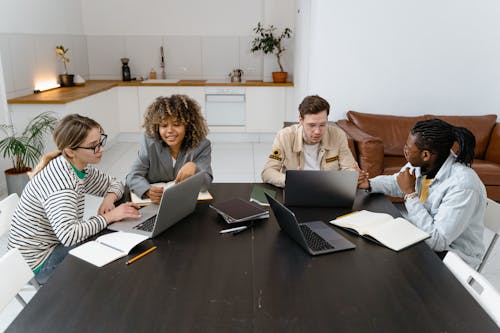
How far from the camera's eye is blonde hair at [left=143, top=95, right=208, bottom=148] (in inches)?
89.6

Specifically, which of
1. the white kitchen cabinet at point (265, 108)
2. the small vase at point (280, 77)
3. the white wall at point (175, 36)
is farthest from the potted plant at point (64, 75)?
the small vase at point (280, 77)

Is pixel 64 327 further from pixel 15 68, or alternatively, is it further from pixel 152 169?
pixel 15 68

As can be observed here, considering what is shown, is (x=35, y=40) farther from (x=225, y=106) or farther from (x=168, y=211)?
(x=168, y=211)

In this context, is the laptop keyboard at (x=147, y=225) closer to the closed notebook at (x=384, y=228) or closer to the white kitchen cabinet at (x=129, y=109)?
the closed notebook at (x=384, y=228)

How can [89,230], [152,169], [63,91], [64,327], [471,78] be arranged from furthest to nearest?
1. [63,91]
2. [471,78]
3. [152,169]
4. [89,230]
5. [64,327]

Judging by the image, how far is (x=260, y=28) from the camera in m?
6.29

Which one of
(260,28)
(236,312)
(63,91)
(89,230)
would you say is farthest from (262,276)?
(260,28)

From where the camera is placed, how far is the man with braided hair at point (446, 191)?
6.08 ft

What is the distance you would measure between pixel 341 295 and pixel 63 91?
4.64m

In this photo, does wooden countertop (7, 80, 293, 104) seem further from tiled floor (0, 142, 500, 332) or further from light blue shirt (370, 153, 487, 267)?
light blue shirt (370, 153, 487, 267)

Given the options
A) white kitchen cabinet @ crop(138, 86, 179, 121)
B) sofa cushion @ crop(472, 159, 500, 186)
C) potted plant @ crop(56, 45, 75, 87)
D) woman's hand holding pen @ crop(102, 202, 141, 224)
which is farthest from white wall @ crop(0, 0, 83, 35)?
sofa cushion @ crop(472, 159, 500, 186)

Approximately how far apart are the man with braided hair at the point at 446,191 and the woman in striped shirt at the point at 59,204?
1303mm

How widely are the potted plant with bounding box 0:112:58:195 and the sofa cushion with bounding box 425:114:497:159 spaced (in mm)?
3800

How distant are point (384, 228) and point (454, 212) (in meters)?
0.33
